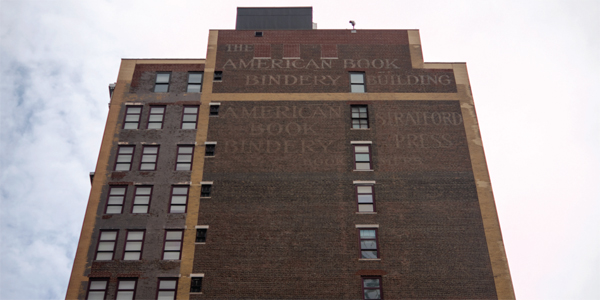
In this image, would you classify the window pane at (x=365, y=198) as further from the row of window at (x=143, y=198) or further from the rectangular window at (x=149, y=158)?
the rectangular window at (x=149, y=158)

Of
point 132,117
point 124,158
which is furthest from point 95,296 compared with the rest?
point 132,117

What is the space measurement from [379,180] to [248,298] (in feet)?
45.9

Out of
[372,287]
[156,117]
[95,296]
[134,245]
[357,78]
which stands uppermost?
[357,78]

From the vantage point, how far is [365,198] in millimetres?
43469

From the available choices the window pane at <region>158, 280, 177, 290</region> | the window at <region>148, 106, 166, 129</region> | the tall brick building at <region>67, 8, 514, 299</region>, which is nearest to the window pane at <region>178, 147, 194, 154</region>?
the tall brick building at <region>67, 8, 514, 299</region>

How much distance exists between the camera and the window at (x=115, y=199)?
42844 millimetres

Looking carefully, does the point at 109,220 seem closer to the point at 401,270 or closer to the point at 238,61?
the point at 238,61

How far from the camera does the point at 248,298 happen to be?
3894 centimetres

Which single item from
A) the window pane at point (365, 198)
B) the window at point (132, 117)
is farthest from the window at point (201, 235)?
the window pane at point (365, 198)

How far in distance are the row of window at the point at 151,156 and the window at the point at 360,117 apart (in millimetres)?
12246

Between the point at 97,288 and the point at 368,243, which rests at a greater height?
the point at 368,243

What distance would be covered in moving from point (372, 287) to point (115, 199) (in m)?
21.0

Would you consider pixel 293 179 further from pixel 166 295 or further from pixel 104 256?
pixel 104 256

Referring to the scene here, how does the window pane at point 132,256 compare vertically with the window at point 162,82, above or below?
below
